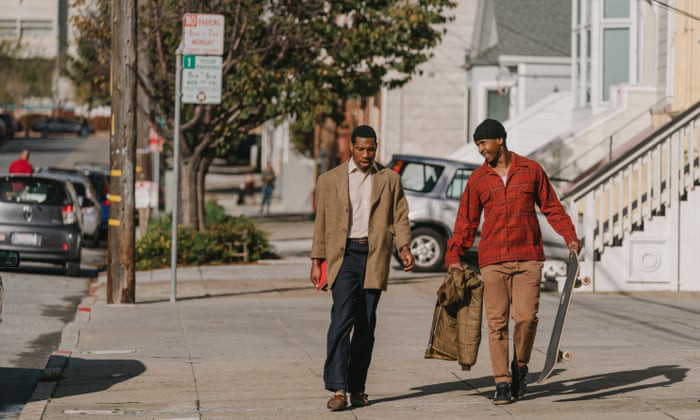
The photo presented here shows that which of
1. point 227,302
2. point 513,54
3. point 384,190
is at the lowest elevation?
point 227,302

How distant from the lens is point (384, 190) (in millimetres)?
8250

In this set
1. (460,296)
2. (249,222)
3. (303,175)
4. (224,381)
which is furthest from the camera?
(303,175)

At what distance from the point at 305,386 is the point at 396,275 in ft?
34.4

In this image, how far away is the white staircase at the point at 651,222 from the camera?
1648 cm

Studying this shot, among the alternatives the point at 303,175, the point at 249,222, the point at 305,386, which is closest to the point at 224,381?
the point at 305,386

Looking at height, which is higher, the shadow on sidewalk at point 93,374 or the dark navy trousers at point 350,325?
the dark navy trousers at point 350,325

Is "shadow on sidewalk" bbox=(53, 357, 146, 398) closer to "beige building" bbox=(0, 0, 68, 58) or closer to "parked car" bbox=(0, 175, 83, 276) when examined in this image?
"parked car" bbox=(0, 175, 83, 276)

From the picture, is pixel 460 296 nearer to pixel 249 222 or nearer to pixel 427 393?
pixel 427 393

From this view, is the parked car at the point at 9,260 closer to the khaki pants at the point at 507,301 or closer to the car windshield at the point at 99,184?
the khaki pants at the point at 507,301

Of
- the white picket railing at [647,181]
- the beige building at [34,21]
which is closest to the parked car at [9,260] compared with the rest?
the white picket railing at [647,181]

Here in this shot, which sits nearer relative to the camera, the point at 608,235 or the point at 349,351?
the point at 349,351

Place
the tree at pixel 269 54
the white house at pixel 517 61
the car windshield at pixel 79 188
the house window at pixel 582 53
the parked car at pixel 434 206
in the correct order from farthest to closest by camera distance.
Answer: the white house at pixel 517 61, the house window at pixel 582 53, the car windshield at pixel 79 188, the tree at pixel 269 54, the parked car at pixel 434 206

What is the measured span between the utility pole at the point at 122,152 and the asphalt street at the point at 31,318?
2.50ft

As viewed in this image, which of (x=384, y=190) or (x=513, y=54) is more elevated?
(x=513, y=54)
